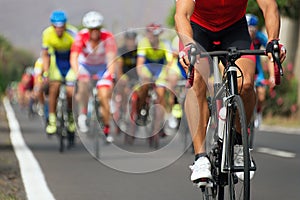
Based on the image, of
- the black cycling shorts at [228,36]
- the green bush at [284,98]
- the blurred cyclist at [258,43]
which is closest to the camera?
the black cycling shorts at [228,36]

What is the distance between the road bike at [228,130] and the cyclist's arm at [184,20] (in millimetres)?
288

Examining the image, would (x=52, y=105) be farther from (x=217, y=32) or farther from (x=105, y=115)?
(x=217, y=32)

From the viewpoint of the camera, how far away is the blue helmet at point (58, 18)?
547 inches

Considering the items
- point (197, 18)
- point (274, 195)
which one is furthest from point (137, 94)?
point (197, 18)

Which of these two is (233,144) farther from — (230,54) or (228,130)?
(230,54)

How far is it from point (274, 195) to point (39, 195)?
199 cm

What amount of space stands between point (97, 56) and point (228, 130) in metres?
7.90

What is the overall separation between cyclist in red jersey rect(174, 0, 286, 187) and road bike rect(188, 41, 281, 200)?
0.26 ft

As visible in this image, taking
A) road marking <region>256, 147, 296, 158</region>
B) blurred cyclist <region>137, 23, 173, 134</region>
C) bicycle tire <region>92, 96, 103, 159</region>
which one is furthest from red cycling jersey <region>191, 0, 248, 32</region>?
blurred cyclist <region>137, 23, 173, 134</region>

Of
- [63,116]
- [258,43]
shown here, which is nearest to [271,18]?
[258,43]

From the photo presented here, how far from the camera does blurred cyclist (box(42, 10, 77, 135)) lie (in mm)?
14078

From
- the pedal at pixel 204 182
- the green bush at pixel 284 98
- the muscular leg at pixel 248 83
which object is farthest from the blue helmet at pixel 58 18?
the green bush at pixel 284 98

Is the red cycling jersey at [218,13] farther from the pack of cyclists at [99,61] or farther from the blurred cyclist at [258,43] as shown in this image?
the blurred cyclist at [258,43]

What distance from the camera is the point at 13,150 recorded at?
12.7m
